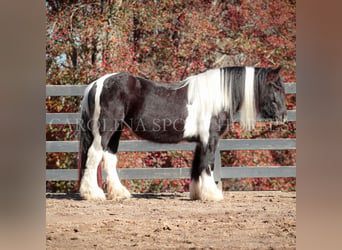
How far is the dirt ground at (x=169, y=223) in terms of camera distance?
10.4 feet

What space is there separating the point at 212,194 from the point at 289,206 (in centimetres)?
75

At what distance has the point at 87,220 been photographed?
11.4 feet

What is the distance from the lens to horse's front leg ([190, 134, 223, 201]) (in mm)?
3832

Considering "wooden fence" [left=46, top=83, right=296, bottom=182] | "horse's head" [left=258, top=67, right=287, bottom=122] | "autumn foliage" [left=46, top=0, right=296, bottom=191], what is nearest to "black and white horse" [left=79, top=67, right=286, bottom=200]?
"horse's head" [left=258, top=67, right=287, bottom=122]

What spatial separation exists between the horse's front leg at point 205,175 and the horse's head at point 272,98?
54 cm

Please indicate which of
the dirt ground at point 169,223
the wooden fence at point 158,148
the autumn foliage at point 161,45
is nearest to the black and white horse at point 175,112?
the dirt ground at point 169,223

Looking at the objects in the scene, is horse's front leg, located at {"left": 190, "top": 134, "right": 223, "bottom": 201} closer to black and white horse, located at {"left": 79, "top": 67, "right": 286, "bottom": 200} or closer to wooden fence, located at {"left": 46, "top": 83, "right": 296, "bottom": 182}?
black and white horse, located at {"left": 79, "top": 67, "right": 286, "bottom": 200}

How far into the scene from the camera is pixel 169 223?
3.50 m

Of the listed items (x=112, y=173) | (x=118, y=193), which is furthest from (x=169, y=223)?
(x=112, y=173)

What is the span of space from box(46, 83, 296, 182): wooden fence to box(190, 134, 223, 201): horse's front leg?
1.26ft

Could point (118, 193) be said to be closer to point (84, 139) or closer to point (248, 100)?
point (84, 139)
